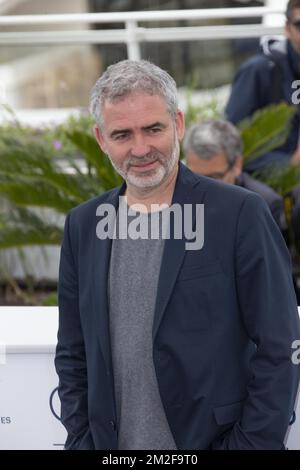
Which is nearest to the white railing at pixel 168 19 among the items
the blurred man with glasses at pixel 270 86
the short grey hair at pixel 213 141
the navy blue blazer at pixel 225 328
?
the blurred man with glasses at pixel 270 86

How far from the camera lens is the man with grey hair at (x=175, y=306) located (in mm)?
2139

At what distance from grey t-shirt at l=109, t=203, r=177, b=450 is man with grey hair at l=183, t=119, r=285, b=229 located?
177 centimetres

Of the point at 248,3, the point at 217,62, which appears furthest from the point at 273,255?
the point at 248,3

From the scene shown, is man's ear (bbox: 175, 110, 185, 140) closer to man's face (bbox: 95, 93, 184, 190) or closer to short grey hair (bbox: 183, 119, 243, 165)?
man's face (bbox: 95, 93, 184, 190)

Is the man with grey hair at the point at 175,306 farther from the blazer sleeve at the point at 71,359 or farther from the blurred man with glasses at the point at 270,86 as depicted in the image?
the blurred man with glasses at the point at 270,86

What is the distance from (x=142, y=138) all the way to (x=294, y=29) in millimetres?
2859

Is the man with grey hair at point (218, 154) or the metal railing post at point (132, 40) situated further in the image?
the metal railing post at point (132, 40)

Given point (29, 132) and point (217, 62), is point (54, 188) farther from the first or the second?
point (217, 62)

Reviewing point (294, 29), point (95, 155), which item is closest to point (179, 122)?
point (95, 155)

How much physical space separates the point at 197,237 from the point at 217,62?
25.1 ft

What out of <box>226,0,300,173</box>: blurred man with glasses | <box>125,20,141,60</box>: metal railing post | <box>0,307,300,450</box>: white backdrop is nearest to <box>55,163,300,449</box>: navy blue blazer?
<box>0,307,300,450</box>: white backdrop

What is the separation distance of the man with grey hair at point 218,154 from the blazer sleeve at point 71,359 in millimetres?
1673

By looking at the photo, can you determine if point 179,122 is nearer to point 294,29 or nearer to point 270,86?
point 294,29
